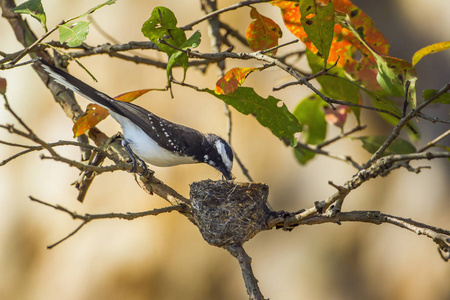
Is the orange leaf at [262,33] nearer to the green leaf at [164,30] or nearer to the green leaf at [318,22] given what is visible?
the green leaf at [164,30]

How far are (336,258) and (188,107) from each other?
2317 mm

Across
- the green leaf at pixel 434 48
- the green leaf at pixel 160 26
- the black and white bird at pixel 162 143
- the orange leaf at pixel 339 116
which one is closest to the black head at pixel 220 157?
the black and white bird at pixel 162 143

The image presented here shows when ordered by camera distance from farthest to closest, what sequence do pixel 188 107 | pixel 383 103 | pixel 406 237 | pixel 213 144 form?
1. pixel 188 107
2. pixel 406 237
3. pixel 213 144
4. pixel 383 103

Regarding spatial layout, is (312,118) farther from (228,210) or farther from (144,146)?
(228,210)

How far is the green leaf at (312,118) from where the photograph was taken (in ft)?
14.6

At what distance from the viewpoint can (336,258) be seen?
530 centimetres

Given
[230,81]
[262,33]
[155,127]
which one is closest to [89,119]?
[155,127]

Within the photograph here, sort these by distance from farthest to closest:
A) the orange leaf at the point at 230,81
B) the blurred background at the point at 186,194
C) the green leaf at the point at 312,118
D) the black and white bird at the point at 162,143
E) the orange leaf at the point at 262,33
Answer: the blurred background at the point at 186,194 < the green leaf at the point at 312,118 < the black and white bird at the point at 162,143 < the orange leaf at the point at 262,33 < the orange leaf at the point at 230,81

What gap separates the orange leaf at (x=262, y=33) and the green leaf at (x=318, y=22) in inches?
29.9

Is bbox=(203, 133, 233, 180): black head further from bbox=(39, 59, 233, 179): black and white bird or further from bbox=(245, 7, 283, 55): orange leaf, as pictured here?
bbox=(245, 7, 283, 55): orange leaf

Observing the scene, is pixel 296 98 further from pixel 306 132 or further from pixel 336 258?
pixel 336 258

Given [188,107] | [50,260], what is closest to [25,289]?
[50,260]

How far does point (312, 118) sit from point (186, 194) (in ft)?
6.60

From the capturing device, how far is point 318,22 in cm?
255
